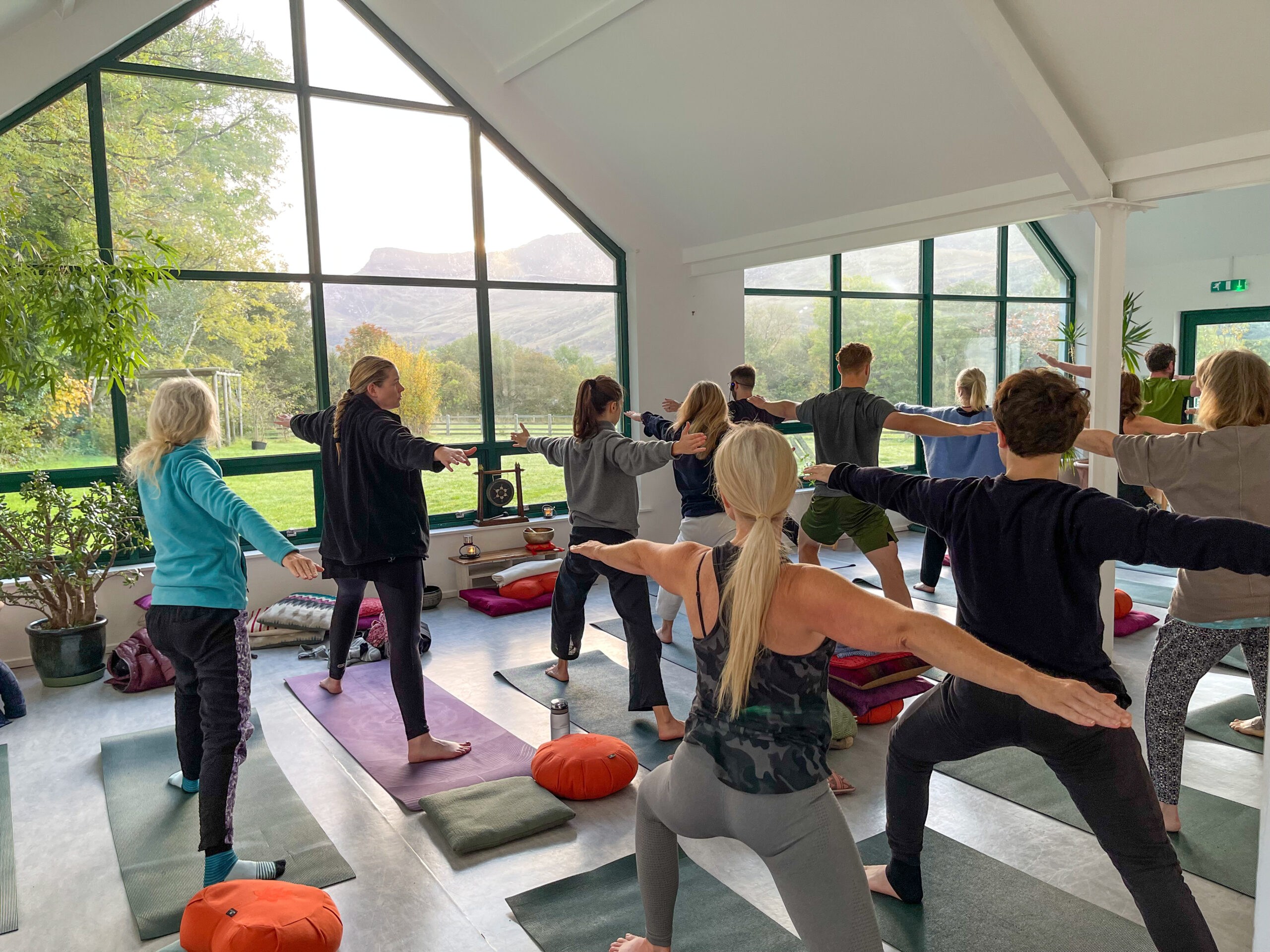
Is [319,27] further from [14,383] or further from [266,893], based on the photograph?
[266,893]

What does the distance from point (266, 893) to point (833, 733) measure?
234 cm

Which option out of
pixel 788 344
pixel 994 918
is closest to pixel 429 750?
pixel 994 918

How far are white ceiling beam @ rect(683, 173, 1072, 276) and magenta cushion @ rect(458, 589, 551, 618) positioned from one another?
126 inches

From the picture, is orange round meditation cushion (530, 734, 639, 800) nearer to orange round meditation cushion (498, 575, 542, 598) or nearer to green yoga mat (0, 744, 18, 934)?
green yoga mat (0, 744, 18, 934)

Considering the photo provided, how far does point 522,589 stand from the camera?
678cm

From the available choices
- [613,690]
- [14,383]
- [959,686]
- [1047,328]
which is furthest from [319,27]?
[1047,328]

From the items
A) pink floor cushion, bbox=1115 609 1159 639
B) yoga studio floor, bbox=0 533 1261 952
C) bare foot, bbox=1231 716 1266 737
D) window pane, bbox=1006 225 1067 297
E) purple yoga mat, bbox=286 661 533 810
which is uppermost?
window pane, bbox=1006 225 1067 297

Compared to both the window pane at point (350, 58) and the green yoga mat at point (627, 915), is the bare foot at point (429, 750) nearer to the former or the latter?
the green yoga mat at point (627, 915)

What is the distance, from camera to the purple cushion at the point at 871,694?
4297 mm

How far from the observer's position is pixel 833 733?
394 cm

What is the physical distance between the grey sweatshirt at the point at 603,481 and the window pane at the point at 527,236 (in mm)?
3504

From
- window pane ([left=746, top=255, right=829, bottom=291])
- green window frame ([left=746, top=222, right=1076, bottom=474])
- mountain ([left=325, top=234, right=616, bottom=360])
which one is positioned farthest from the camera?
green window frame ([left=746, top=222, right=1076, bottom=474])

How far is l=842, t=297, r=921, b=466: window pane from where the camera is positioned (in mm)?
9445

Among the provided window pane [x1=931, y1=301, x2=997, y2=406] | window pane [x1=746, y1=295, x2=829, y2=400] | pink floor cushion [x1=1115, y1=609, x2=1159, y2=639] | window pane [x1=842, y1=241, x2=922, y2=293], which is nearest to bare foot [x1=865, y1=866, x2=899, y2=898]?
pink floor cushion [x1=1115, y1=609, x2=1159, y2=639]
